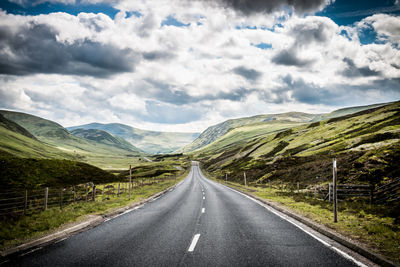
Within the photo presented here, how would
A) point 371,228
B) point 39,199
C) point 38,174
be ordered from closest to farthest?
point 371,228 → point 39,199 → point 38,174

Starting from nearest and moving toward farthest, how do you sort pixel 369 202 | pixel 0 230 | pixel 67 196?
pixel 0 230
pixel 369 202
pixel 67 196

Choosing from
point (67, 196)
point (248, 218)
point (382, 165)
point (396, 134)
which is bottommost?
point (67, 196)

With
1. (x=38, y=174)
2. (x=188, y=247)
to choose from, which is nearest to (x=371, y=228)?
(x=188, y=247)

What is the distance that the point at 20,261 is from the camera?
7.03 meters

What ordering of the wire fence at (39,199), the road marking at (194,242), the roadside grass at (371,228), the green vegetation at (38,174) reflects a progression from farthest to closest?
the green vegetation at (38,174)
the wire fence at (39,199)
the road marking at (194,242)
the roadside grass at (371,228)

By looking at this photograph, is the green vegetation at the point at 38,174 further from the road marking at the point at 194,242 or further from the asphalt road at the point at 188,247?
the road marking at the point at 194,242

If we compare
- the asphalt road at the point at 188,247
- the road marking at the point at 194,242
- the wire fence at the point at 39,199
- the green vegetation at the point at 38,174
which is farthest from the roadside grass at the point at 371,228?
the green vegetation at the point at 38,174

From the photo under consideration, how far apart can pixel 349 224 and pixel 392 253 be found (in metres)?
4.24

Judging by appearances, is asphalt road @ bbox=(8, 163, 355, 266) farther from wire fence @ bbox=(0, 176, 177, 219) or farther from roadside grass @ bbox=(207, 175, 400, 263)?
wire fence @ bbox=(0, 176, 177, 219)

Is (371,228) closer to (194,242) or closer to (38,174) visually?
(194,242)

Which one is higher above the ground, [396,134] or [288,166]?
[396,134]

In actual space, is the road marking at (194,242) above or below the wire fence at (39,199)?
above

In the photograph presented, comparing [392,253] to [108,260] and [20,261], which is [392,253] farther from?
[20,261]

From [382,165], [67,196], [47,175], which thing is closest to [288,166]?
[382,165]
